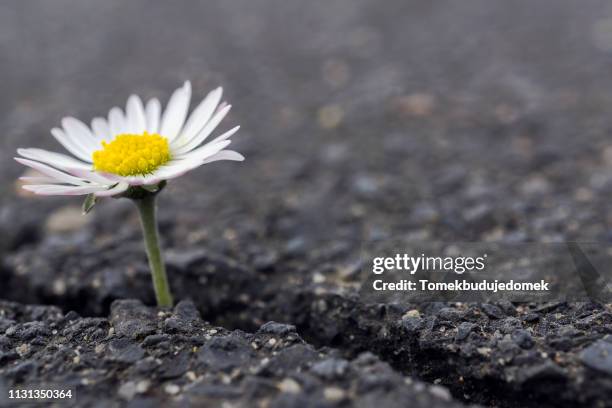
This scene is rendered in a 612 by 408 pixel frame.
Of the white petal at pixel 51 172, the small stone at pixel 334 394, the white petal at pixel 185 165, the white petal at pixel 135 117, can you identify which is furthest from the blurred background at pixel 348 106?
the small stone at pixel 334 394

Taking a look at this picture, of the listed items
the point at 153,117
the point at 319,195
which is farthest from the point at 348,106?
the point at 153,117

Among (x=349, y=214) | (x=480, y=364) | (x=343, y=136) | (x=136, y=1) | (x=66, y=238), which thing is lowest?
(x=480, y=364)

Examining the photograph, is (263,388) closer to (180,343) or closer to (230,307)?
(180,343)

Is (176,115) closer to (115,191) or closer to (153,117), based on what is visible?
(153,117)

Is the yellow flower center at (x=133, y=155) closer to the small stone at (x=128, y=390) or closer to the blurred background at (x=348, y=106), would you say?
the small stone at (x=128, y=390)

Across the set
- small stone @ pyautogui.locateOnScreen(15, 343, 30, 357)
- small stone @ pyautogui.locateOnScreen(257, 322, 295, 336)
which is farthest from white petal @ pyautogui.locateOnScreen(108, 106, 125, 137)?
small stone @ pyautogui.locateOnScreen(257, 322, 295, 336)

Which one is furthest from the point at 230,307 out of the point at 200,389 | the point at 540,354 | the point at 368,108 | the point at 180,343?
the point at 368,108

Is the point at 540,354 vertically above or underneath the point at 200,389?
above
